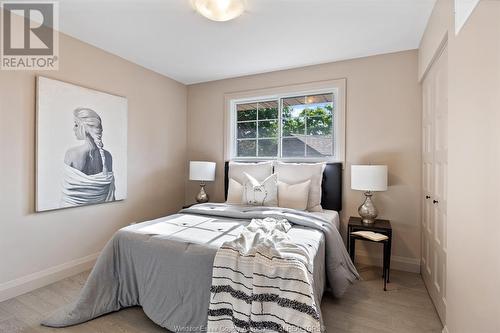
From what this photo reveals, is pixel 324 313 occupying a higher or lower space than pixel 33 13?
lower

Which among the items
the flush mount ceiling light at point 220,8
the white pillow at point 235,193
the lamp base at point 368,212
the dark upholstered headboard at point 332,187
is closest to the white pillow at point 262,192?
Answer: the white pillow at point 235,193

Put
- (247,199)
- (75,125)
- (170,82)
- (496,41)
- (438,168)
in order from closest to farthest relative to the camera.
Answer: (496,41)
(438,168)
(75,125)
(247,199)
(170,82)

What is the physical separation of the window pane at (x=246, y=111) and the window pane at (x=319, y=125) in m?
0.85

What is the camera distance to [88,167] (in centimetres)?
276

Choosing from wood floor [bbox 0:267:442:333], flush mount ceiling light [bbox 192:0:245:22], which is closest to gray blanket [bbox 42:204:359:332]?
wood floor [bbox 0:267:442:333]

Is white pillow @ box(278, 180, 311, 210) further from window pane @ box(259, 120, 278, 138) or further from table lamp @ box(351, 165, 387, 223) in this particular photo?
window pane @ box(259, 120, 278, 138)

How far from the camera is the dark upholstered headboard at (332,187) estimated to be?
304 centimetres

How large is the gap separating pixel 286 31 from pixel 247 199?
71.8 inches

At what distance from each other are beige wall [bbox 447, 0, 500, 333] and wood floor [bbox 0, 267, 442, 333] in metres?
0.37

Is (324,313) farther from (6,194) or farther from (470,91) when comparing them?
(6,194)

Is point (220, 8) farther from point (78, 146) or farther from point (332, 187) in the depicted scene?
point (332, 187)

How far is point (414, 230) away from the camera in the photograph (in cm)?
278

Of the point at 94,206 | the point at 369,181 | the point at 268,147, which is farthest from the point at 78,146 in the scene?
the point at 369,181

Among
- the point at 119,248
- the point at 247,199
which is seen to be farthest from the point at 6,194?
the point at 247,199
